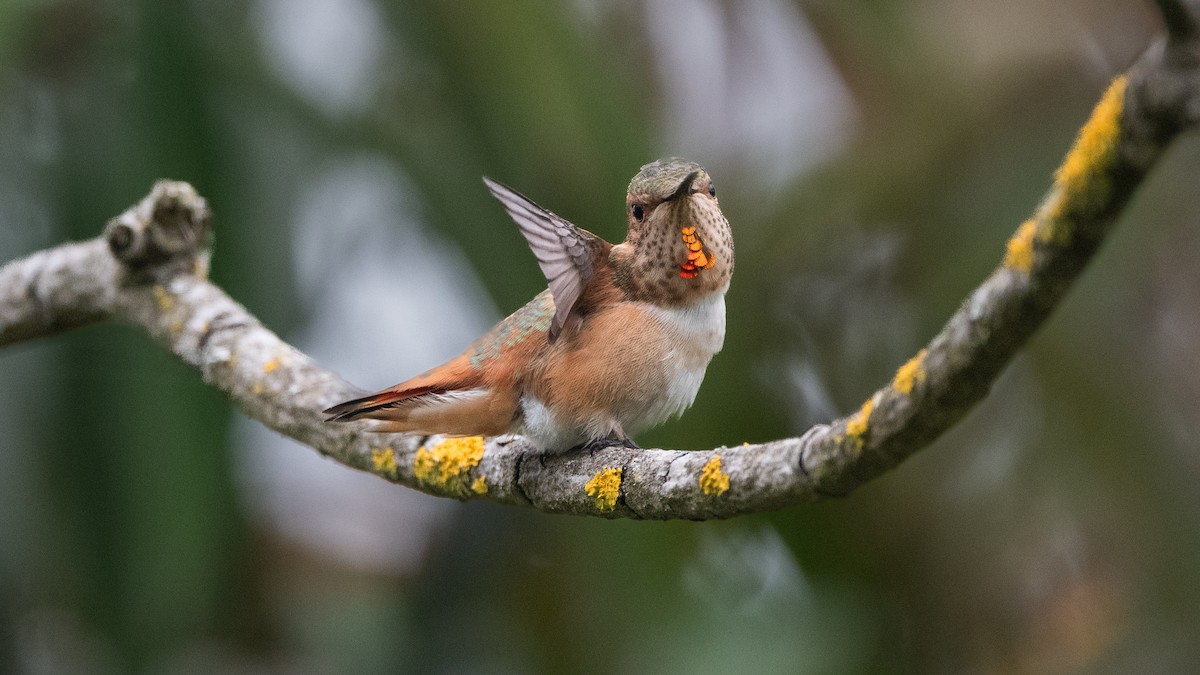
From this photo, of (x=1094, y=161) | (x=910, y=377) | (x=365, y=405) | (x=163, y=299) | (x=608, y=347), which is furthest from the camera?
(x=163, y=299)

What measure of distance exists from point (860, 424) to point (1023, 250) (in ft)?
1.01

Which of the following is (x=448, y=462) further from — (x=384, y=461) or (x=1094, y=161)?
(x=1094, y=161)

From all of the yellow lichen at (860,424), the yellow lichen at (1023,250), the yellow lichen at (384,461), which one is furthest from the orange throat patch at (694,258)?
the yellow lichen at (1023,250)

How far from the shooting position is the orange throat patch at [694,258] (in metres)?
2.31

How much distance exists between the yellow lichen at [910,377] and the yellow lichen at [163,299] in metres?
1.97

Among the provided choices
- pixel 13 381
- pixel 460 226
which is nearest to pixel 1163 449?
pixel 460 226

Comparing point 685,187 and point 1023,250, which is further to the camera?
point 685,187

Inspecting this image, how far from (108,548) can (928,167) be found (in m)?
3.08

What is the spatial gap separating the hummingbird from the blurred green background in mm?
1264

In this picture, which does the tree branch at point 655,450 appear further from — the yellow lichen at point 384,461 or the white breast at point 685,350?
the white breast at point 685,350

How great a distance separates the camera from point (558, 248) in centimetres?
220

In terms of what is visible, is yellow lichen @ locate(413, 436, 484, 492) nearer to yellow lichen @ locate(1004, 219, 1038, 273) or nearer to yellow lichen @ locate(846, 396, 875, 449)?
yellow lichen @ locate(846, 396, 875, 449)

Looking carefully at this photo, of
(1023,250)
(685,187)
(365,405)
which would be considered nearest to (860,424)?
(1023,250)

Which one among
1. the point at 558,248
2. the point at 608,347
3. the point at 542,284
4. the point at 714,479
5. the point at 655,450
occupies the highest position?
the point at 542,284
